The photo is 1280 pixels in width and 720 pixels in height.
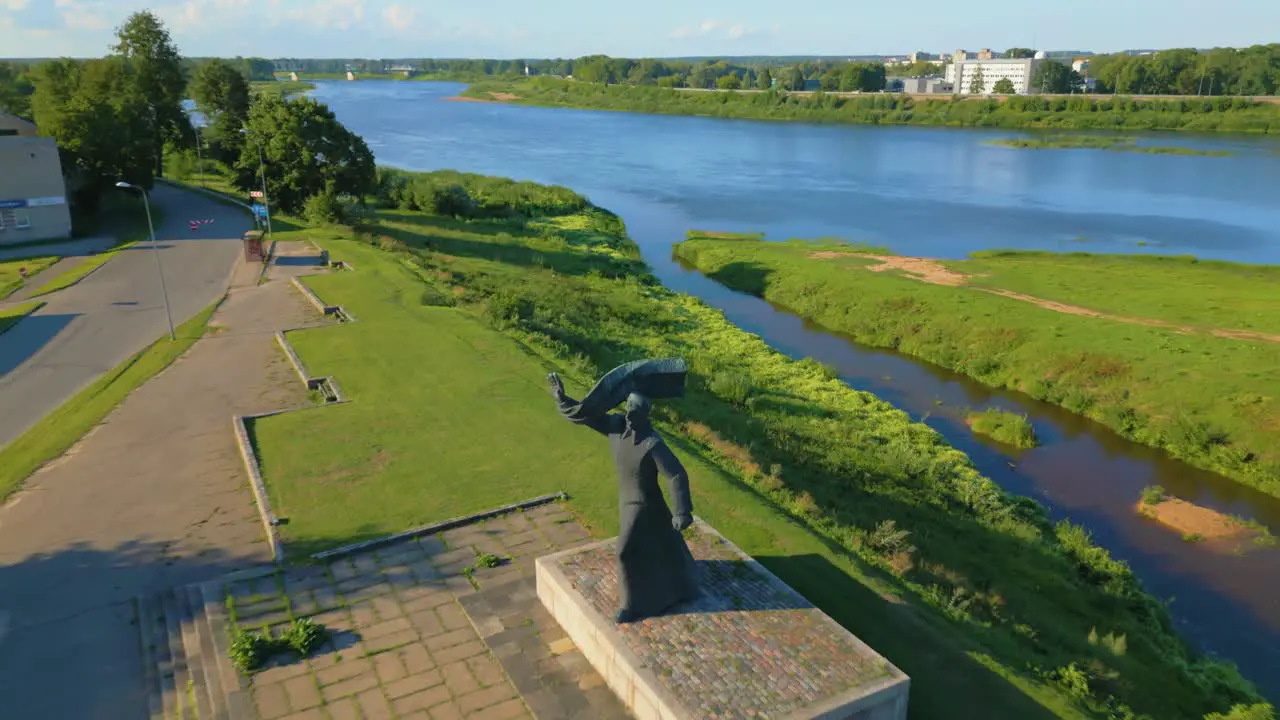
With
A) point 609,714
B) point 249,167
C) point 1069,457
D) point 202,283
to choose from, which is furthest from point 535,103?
point 609,714

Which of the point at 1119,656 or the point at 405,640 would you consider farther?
the point at 1119,656

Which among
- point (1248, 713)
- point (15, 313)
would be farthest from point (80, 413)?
point (1248, 713)

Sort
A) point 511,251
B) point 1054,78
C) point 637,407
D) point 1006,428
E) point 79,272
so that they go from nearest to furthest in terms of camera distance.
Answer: point 637,407
point 1006,428
point 79,272
point 511,251
point 1054,78

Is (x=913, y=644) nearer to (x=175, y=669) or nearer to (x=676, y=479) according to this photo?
(x=676, y=479)

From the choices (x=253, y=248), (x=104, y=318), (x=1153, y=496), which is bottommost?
(x=1153, y=496)

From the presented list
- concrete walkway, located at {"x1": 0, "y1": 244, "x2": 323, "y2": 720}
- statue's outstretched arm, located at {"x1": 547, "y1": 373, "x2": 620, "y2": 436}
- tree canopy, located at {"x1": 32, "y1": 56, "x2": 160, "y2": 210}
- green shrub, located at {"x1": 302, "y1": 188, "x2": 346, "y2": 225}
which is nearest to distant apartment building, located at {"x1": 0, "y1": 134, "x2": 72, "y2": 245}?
tree canopy, located at {"x1": 32, "y1": 56, "x2": 160, "y2": 210}

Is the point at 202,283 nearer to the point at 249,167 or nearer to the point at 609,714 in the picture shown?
the point at 249,167
